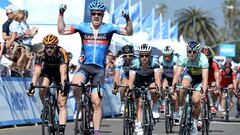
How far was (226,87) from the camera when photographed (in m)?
23.0

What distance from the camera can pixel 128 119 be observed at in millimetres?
13141

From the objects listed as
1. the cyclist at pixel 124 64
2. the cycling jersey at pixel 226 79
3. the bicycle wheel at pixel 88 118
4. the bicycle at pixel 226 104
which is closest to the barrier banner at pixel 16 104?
the cyclist at pixel 124 64

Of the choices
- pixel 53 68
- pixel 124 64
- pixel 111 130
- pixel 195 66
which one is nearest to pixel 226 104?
pixel 111 130

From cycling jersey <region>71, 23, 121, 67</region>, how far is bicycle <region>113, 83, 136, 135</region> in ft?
5.86

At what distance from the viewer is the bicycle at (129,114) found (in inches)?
515

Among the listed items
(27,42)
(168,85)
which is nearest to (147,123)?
(168,85)

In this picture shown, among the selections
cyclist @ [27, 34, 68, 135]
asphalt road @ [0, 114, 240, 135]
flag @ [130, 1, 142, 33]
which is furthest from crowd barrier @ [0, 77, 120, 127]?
flag @ [130, 1, 142, 33]

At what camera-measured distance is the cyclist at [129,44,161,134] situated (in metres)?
13.2

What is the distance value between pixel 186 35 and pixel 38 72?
3554 inches

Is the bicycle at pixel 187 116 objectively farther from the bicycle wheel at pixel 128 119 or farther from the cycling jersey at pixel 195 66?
the bicycle wheel at pixel 128 119

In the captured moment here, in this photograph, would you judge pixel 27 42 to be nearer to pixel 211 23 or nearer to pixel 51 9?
pixel 51 9

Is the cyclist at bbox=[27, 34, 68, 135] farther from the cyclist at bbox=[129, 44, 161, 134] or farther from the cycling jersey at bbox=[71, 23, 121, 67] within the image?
the cyclist at bbox=[129, 44, 161, 134]

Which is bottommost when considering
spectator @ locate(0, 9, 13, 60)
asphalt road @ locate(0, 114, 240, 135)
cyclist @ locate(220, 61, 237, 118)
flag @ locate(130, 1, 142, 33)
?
asphalt road @ locate(0, 114, 240, 135)

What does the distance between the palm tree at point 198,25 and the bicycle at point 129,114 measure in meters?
82.5
